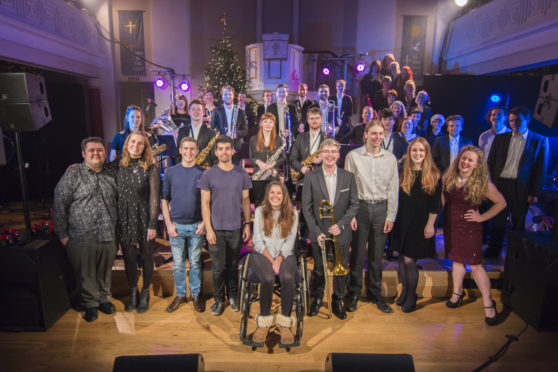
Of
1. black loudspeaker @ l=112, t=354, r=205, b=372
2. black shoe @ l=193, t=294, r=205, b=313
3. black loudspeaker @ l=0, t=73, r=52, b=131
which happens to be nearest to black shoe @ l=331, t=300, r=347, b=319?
black shoe @ l=193, t=294, r=205, b=313

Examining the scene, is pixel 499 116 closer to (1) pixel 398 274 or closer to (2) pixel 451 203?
(2) pixel 451 203

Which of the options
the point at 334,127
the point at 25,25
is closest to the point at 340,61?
the point at 334,127

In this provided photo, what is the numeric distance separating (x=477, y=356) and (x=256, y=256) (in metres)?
1.98

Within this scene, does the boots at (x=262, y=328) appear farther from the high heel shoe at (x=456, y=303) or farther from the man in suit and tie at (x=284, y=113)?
the man in suit and tie at (x=284, y=113)

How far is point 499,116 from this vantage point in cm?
420

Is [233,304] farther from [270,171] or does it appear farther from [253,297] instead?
[270,171]

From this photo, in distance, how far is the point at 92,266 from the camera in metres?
3.18

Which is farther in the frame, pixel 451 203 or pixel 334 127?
pixel 334 127

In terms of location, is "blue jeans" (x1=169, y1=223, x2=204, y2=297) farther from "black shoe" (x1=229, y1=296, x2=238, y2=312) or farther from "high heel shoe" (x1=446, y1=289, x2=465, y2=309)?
"high heel shoe" (x1=446, y1=289, x2=465, y2=309)

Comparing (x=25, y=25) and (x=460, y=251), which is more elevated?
(x=25, y=25)

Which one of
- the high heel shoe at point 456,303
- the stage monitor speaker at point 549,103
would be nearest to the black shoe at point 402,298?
the high heel shoe at point 456,303

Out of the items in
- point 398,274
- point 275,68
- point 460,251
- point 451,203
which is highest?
point 275,68

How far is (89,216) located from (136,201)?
0.42 m

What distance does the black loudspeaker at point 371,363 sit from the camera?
1.81m
